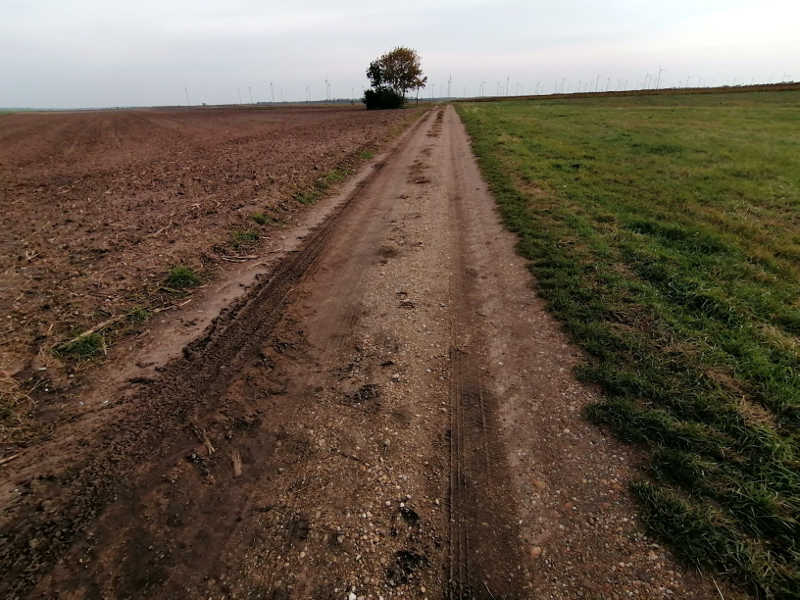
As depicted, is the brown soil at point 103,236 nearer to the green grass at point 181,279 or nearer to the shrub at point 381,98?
the green grass at point 181,279

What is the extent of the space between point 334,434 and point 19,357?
13.0 feet

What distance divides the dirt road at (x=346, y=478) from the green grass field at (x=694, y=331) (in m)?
0.32

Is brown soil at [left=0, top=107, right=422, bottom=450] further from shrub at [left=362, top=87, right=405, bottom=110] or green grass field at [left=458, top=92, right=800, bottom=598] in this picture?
shrub at [left=362, top=87, right=405, bottom=110]

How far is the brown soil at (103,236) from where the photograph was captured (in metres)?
4.28

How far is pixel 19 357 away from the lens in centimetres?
439

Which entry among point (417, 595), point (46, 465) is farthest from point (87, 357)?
point (417, 595)

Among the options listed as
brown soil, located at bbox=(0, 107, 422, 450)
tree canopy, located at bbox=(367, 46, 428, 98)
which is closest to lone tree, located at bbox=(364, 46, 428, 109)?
tree canopy, located at bbox=(367, 46, 428, 98)

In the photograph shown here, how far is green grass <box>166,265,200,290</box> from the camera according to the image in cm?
612

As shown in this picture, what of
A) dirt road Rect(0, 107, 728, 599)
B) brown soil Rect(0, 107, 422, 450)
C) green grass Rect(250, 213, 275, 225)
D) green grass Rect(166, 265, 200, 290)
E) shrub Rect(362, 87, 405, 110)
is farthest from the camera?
shrub Rect(362, 87, 405, 110)

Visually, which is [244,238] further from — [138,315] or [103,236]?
[138,315]

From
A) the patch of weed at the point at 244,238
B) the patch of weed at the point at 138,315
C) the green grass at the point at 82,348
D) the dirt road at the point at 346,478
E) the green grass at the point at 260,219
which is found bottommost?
the dirt road at the point at 346,478

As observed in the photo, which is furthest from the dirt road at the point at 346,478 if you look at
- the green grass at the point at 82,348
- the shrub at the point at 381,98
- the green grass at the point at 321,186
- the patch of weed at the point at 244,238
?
the shrub at the point at 381,98

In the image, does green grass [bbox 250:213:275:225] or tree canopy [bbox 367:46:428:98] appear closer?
green grass [bbox 250:213:275:225]

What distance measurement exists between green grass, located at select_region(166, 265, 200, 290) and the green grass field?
565 centimetres
